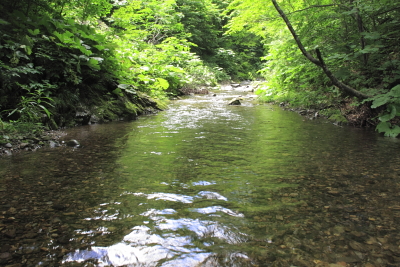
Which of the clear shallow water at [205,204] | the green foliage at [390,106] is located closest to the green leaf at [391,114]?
the green foliage at [390,106]

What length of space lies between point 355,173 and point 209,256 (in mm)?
2305

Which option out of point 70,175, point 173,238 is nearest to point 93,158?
point 70,175

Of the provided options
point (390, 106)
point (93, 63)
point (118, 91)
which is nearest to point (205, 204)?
point (390, 106)

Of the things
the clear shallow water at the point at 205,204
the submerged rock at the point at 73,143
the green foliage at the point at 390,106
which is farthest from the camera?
the submerged rock at the point at 73,143

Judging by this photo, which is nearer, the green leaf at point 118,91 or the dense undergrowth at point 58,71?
the dense undergrowth at point 58,71

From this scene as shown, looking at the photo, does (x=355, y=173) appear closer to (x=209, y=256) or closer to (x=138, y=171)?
(x=209, y=256)

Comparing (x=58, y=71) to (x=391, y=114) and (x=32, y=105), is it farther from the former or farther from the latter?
(x=391, y=114)

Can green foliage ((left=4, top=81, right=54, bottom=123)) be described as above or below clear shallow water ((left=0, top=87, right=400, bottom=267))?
above

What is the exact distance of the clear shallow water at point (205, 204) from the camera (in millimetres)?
1702

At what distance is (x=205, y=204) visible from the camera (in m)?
2.34

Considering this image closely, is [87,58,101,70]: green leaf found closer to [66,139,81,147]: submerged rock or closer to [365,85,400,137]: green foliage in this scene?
[66,139,81,147]: submerged rock

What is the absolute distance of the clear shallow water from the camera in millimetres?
1702

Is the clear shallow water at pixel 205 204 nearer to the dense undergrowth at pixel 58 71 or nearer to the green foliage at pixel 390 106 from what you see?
the green foliage at pixel 390 106

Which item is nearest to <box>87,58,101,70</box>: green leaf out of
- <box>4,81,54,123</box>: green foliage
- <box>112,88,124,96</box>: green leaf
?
<box>112,88,124,96</box>: green leaf
